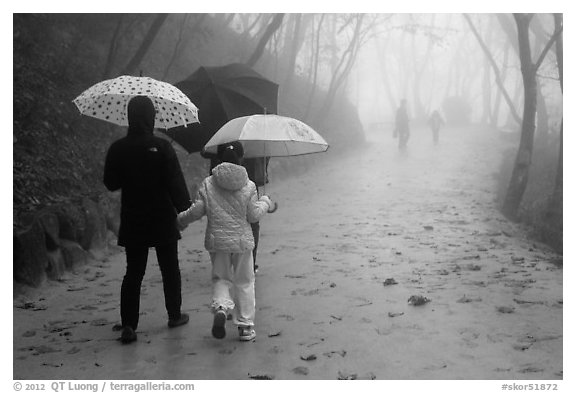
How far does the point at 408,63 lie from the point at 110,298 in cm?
5218

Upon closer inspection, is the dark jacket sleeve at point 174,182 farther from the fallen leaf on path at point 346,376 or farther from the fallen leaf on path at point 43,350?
the fallen leaf on path at point 346,376

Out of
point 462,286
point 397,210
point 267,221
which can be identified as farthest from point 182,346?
point 397,210

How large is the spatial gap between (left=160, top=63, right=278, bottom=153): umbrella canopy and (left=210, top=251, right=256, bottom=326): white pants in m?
2.15

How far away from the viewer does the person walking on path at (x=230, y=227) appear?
452cm

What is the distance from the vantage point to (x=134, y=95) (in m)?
5.38

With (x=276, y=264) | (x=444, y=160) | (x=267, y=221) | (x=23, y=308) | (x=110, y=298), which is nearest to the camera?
(x=23, y=308)

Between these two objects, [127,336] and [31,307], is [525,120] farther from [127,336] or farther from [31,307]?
[31,307]

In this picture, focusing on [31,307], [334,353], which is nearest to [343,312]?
[334,353]

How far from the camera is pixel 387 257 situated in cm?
782

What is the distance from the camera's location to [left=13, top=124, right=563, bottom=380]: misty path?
4035mm

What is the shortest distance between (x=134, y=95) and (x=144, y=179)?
1.33 metres

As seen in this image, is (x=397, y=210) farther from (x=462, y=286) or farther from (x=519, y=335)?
(x=519, y=335)

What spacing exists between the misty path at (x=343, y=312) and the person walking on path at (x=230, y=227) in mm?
327

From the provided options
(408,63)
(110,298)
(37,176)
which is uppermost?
(408,63)
